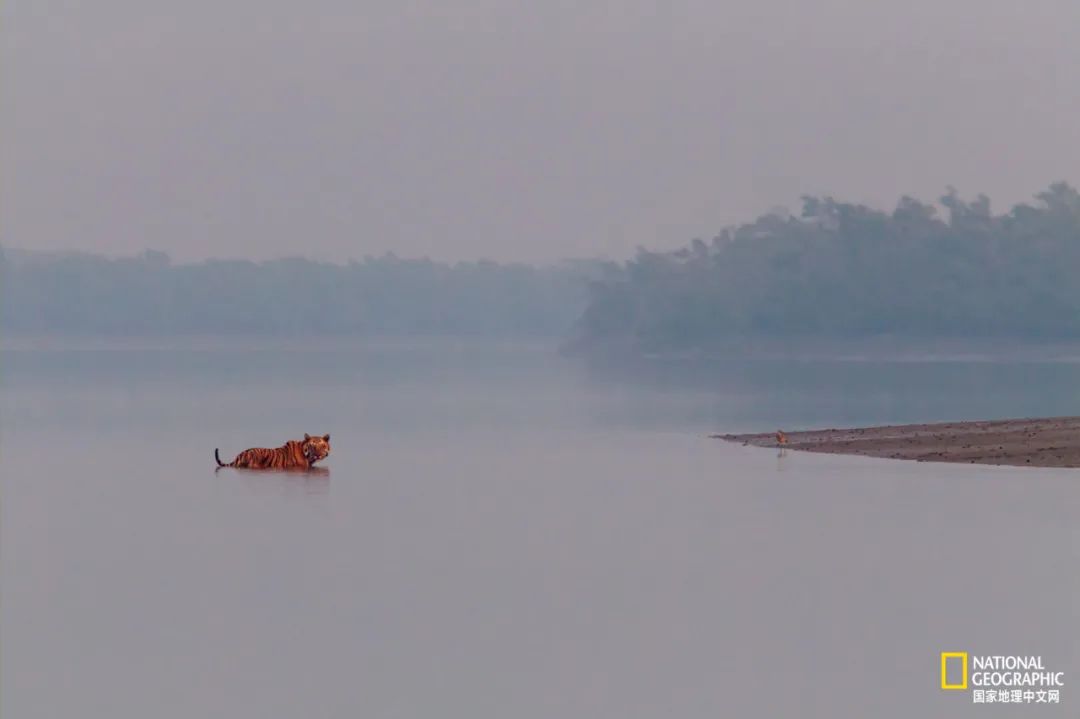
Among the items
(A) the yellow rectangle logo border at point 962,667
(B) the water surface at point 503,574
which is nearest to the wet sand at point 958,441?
(B) the water surface at point 503,574

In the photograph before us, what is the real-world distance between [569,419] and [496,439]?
5432 mm

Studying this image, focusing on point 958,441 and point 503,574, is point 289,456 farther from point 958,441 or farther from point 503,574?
point 958,441

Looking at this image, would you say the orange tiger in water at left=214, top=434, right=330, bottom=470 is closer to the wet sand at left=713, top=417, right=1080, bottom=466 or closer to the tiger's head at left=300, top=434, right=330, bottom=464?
the tiger's head at left=300, top=434, right=330, bottom=464

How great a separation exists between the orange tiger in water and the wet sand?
780 cm

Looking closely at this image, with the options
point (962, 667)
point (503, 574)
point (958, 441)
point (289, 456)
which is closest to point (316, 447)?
point (289, 456)

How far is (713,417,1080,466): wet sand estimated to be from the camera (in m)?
23.4

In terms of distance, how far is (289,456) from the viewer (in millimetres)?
22703

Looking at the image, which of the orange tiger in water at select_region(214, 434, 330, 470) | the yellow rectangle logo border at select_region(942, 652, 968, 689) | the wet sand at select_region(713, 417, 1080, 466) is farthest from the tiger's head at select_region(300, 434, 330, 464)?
the yellow rectangle logo border at select_region(942, 652, 968, 689)

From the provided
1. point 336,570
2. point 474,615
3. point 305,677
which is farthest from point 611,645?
point 336,570

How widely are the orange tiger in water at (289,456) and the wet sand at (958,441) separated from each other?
7.80 m

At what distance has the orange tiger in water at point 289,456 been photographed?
22562mm

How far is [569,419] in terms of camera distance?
33344 millimetres

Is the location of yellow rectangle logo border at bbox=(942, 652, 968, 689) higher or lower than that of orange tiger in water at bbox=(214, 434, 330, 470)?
lower

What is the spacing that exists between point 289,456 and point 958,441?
10.2 metres
